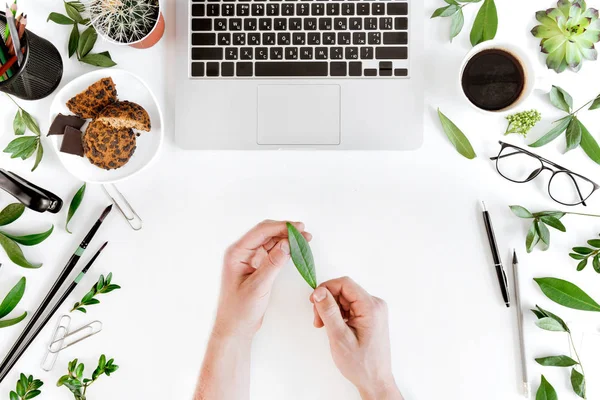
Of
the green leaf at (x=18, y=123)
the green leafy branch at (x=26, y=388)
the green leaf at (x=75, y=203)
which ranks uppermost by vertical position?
the green leaf at (x=18, y=123)

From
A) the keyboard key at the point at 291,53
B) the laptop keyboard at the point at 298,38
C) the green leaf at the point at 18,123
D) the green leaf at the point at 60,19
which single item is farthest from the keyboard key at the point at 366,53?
the green leaf at the point at 18,123

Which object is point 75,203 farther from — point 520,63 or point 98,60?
point 520,63

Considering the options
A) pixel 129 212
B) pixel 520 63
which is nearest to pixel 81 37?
pixel 129 212

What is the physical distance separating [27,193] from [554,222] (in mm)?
970

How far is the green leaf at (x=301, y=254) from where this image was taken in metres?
0.72

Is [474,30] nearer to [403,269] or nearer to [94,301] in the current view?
[403,269]

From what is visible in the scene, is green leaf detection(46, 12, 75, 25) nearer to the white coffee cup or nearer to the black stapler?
the black stapler

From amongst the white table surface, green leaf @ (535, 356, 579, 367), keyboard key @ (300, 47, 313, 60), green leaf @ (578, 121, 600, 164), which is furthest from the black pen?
keyboard key @ (300, 47, 313, 60)

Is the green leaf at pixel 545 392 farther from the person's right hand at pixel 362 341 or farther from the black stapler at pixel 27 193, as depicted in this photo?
the black stapler at pixel 27 193

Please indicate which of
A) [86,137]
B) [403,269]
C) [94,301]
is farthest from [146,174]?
[403,269]

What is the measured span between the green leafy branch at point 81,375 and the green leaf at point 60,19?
0.63 m

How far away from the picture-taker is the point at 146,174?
81cm

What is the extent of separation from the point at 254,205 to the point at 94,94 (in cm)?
35

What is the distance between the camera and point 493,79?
75 centimetres
